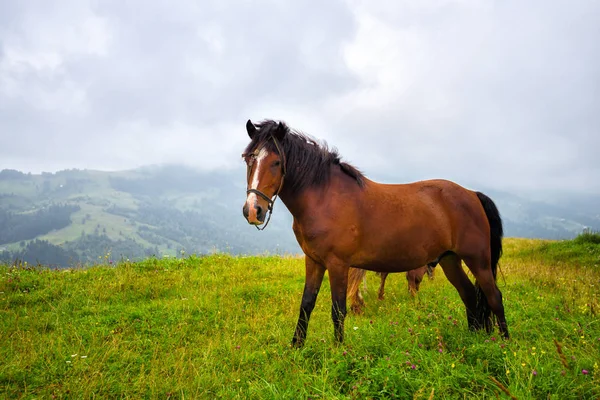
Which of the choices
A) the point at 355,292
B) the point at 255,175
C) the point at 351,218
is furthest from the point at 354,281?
the point at 255,175

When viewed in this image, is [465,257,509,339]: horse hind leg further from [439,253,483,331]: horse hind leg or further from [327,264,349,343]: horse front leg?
[327,264,349,343]: horse front leg

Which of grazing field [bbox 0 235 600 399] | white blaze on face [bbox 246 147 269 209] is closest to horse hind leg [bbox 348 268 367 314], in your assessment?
grazing field [bbox 0 235 600 399]

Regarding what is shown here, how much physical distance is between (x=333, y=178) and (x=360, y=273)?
10.9 ft

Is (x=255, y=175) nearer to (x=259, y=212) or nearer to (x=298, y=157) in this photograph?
(x=259, y=212)

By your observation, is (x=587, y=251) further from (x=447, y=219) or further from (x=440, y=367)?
(x=440, y=367)

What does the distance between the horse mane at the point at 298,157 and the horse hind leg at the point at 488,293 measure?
229 cm

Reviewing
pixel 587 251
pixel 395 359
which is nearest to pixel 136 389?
pixel 395 359

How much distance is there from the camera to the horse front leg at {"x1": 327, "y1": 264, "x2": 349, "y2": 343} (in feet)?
15.2

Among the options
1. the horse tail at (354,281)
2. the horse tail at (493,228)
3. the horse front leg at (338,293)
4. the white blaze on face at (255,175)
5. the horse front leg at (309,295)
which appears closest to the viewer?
the white blaze on face at (255,175)

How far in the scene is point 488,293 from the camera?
17.3 feet

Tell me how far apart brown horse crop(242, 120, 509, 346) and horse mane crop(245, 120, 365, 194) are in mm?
15

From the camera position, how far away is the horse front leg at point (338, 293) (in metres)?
4.62

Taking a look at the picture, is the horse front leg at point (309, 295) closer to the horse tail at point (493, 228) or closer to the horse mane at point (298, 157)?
the horse mane at point (298, 157)

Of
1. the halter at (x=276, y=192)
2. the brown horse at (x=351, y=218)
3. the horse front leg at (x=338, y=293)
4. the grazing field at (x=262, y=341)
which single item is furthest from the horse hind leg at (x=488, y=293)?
the halter at (x=276, y=192)
